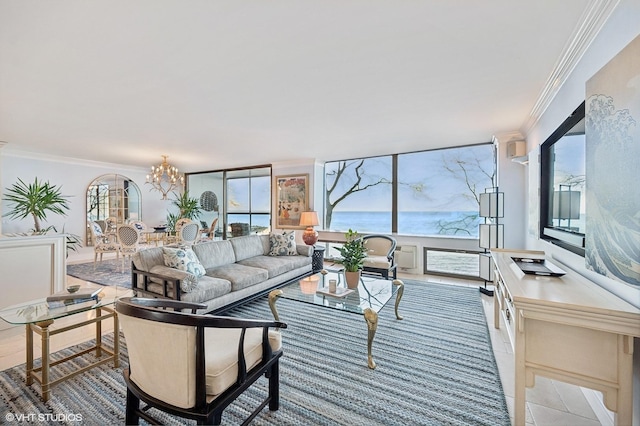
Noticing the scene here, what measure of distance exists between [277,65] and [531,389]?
311 centimetres

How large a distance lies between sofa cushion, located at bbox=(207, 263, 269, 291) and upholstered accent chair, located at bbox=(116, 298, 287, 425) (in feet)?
5.64

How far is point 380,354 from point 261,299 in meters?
1.88

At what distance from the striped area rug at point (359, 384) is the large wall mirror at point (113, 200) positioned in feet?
18.8

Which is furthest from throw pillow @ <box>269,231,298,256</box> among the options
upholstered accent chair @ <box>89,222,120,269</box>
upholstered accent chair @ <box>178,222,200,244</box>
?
upholstered accent chair @ <box>89,222,120,269</box>

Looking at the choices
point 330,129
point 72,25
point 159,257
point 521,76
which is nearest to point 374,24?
point 521,76

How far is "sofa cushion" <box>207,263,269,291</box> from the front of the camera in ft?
10.3

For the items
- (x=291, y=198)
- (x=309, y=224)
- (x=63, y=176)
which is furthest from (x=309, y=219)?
(x=63, y=176)

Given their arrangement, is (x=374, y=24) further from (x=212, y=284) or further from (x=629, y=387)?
(x=212, y=284)

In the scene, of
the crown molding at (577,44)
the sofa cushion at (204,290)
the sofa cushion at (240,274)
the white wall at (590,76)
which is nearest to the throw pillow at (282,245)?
Result: the sofa cushion at (240,274)

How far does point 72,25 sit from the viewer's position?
→ 5.70 ft

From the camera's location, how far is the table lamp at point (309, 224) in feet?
18.6

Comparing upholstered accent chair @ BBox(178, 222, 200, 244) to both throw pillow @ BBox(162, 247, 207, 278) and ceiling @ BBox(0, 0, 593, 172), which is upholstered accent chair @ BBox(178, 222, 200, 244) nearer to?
ceiling @ BBox(0, 0, 593, 172)

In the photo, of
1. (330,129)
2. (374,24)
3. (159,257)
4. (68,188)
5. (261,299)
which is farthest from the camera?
(68,188)

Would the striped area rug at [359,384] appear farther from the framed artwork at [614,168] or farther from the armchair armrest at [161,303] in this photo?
the framed artwork at [614,168]
